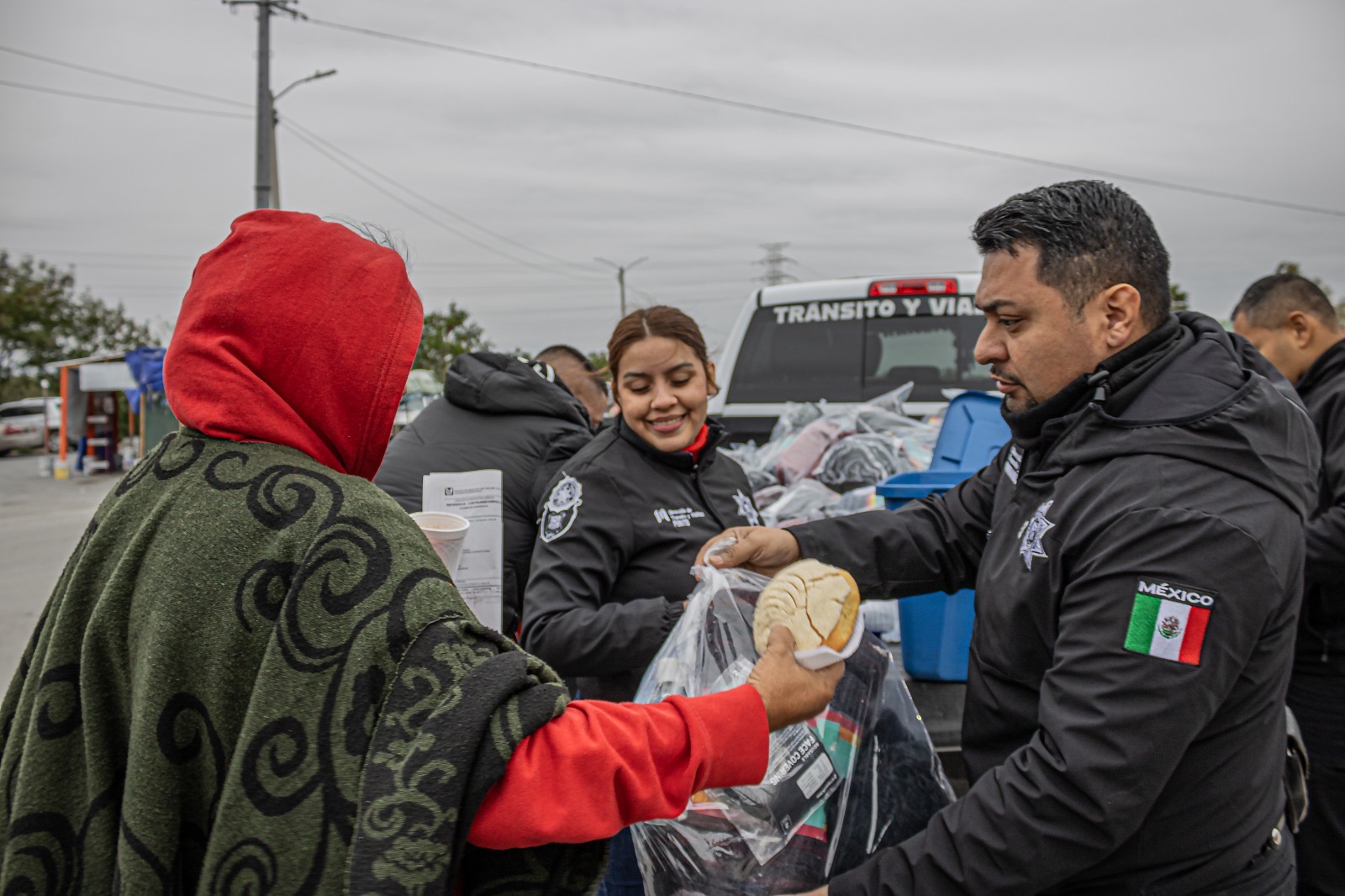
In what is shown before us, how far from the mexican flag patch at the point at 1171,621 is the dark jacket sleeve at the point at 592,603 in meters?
1.13

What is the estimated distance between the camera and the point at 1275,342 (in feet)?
12.5

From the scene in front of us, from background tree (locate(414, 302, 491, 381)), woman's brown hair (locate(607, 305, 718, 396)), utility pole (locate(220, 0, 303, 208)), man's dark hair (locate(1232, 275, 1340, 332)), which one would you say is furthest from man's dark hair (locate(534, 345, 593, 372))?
background tree (locate(414, 302, 491, 381))

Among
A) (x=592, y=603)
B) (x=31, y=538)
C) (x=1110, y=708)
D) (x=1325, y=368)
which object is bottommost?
(x=31, y=538)

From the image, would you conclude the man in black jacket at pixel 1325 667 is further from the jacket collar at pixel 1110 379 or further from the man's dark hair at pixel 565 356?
the man's dark hair at pixel 565 356

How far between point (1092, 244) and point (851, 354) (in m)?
3.56

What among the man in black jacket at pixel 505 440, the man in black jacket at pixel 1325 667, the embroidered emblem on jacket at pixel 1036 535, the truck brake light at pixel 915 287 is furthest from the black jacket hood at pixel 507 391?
the man in black jacket at pixel 1325 667

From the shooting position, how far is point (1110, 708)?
1.46 metres

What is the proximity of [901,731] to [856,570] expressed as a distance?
1.56 feet

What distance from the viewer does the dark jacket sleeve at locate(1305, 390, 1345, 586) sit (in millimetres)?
2855

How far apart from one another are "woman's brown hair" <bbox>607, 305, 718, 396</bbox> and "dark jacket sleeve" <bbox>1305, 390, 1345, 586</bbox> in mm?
1918

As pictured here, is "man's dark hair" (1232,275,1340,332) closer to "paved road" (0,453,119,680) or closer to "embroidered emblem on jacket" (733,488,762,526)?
"embroidered emblem on jacket" (733,488,762,526)

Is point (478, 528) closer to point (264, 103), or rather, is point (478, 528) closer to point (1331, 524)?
point (1331, 524)

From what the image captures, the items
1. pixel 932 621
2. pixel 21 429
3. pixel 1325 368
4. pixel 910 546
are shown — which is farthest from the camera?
pixel 21 429

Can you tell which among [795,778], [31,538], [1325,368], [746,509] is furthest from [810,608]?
[31,538]
